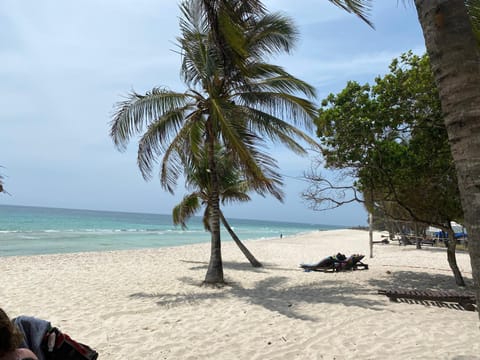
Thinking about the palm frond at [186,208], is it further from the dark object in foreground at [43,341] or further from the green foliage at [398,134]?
the dark object in foreground at [43,341]

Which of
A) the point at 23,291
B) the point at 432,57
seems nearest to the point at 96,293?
the point at 23,291

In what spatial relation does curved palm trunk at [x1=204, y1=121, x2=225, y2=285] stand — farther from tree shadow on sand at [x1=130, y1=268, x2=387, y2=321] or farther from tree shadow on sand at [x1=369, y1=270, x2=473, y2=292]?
tree shadow on sand at [x1=369, y1=270, x2=473, y2=292]

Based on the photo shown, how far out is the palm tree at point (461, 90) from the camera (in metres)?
2.01

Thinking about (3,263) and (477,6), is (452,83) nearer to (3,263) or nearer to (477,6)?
(477,6)

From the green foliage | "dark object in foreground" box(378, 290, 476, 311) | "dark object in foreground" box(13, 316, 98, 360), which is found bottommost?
"dark object in foreground" box(378, 290, 476, 311)

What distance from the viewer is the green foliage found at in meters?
8.33

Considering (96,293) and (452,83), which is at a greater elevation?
(452,83)

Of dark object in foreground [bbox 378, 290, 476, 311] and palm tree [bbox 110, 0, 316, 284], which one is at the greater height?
palm tree [bbox 110, 0, 316, 284]

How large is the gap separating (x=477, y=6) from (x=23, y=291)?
399 inches

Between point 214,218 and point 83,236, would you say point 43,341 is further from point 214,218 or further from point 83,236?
point 83,236

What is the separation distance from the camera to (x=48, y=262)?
1459 centimetres

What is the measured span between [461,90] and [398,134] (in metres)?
7.29

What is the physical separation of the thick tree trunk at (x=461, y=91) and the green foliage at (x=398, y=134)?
6435mm

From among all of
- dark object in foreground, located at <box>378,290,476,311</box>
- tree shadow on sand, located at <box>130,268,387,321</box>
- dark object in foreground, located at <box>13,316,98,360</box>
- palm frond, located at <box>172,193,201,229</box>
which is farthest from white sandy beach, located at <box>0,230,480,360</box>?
palm frond, located at <box>172,193,201,229</box>
